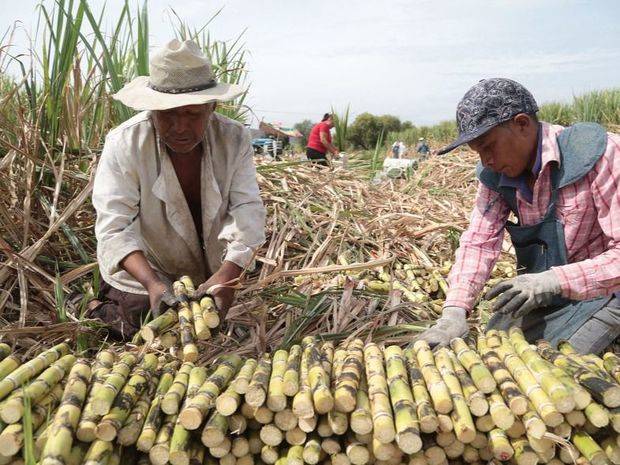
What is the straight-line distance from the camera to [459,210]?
5262 millimetres

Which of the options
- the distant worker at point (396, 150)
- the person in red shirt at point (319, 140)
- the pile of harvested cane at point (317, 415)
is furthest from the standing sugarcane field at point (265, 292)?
the distant worker at point (396, 150)

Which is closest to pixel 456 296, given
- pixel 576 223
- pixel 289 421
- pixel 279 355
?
pixel 576 223

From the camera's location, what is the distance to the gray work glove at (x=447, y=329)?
7.86 ft

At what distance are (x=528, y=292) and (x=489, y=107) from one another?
75cm

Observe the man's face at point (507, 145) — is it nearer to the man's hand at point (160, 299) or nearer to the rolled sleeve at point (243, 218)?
the rolled sleeve at point (243, 218)

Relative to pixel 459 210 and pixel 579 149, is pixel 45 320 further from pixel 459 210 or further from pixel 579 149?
pixel 459 210

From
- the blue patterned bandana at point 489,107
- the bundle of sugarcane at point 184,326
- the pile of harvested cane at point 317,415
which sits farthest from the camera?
the blue patterned bandana at point 489,107

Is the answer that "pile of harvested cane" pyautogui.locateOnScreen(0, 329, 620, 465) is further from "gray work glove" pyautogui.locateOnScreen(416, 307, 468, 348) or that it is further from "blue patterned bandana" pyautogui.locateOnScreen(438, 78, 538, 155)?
"blue patterned bandana" pyautogui.locateOnScreen(438, 78, 538, 155)

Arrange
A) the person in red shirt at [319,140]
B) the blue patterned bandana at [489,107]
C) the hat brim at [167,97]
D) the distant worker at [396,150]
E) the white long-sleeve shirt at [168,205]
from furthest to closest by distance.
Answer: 1. the distant worker at [396,150]
2. the person in red shirt at [319,140]
3. the white long-sleeve shirt at [168,205]
4. the hat brim at [167,97]
5. the blue patterned bandana at [489,107]

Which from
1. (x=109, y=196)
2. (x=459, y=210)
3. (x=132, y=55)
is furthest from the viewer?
(x=459, y=210)

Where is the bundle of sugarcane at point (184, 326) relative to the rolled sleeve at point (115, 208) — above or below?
below

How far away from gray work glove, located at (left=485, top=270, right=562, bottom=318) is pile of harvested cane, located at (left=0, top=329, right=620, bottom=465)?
0.54 m

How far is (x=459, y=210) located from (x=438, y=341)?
3.05 m

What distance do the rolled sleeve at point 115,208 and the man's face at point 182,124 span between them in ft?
0.95
